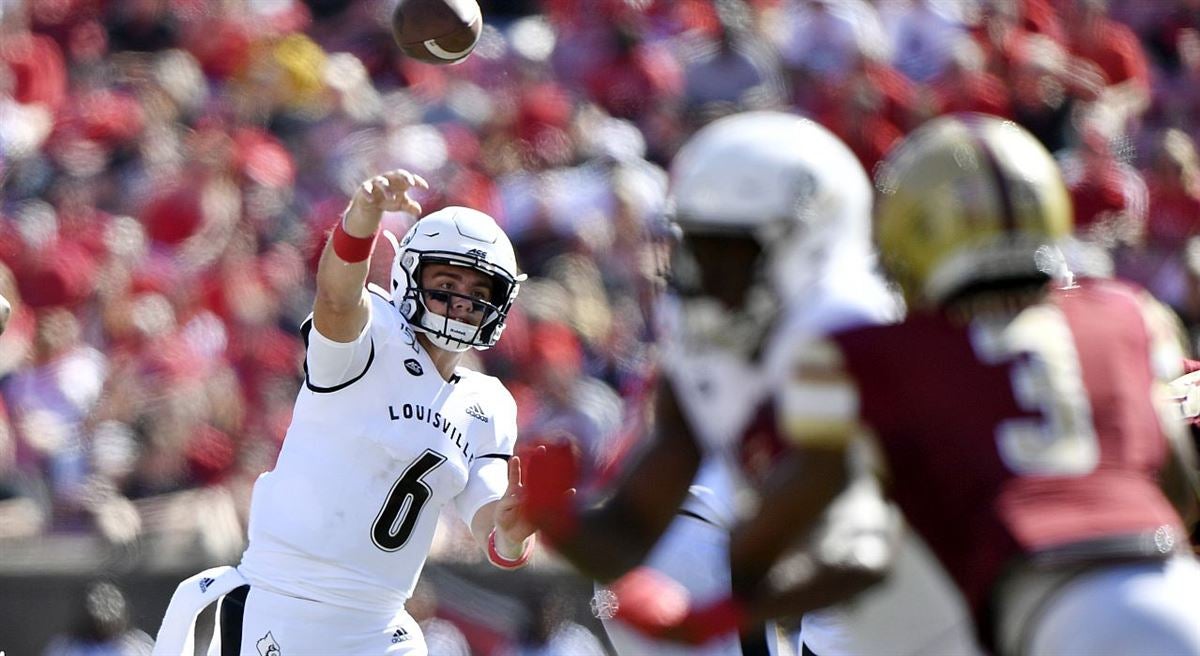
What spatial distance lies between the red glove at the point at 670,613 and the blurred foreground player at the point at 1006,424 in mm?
27

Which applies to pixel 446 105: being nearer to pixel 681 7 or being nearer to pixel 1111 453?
pixel 681 7

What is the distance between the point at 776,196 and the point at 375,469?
5.51 ft

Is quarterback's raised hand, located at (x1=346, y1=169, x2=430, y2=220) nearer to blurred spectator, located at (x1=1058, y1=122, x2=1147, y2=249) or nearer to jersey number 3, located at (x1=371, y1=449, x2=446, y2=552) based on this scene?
jersey number 3, located at (x1=371, y1=449, x2=446, y2=552)

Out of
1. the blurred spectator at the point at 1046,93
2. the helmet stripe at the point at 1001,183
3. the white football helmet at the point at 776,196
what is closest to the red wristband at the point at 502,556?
the white football helmet at the point at 776,196

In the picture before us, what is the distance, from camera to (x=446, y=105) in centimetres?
1055

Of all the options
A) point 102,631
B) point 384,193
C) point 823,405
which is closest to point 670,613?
point 823,405

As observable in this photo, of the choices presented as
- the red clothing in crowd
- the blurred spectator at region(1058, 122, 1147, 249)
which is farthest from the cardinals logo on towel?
the red clothing in crowd

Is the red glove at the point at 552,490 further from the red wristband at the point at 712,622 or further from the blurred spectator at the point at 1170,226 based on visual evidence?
the blurred spectator at the point at 1170,226

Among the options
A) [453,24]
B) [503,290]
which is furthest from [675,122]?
[503,290]

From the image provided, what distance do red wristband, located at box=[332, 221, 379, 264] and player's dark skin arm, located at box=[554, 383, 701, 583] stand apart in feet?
2.97

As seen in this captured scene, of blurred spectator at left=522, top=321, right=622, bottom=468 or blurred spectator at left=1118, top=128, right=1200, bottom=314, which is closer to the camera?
blurred spectator at left=522, top=321, right=622, bottom=468

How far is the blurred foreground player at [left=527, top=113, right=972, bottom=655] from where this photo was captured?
135 inches

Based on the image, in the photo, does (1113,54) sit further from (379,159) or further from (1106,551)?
(1106,551)

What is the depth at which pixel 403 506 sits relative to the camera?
5.07 m
